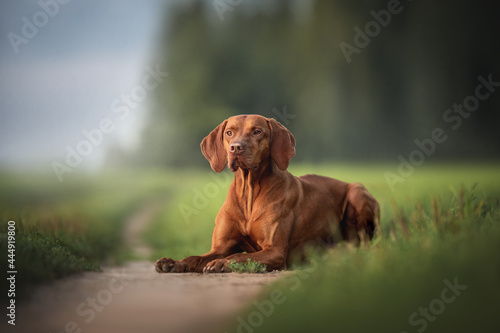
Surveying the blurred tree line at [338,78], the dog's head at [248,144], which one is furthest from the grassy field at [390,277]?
the blurred tree line at [338,78]

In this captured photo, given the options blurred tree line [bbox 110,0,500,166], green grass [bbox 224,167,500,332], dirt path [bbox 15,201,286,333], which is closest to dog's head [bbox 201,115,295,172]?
dirt path [bbox 15,201,286,333]

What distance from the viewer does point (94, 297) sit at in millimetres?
4559

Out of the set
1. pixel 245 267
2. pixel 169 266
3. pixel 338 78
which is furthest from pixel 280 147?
pixel 338 78

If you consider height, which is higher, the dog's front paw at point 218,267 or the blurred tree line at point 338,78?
the blurred tree line at point 338,78

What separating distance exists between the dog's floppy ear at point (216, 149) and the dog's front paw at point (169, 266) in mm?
1246

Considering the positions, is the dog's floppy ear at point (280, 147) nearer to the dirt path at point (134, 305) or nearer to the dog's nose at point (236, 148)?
the dog's nose at point (236, 148)

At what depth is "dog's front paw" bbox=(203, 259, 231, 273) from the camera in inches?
239

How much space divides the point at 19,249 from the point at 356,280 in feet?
10.0

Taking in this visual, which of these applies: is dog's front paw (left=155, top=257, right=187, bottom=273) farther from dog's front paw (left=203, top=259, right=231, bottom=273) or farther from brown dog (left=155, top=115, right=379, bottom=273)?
dog's front paw (left=203, top=259, right=231, bottom=273)

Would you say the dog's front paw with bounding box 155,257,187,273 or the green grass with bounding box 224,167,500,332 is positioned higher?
the green grass with bounding box 224,167,500,332

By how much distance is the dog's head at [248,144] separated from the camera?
21.0 feet

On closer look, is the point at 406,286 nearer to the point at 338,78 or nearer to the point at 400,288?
the point at 400,288

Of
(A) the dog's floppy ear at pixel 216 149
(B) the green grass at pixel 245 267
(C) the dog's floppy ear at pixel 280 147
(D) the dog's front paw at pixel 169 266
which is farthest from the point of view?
(A) the dog's floppy ear at pixel 216 149

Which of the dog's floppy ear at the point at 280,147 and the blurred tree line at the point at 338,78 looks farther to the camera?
the blurred tree line at the point at 338,78
